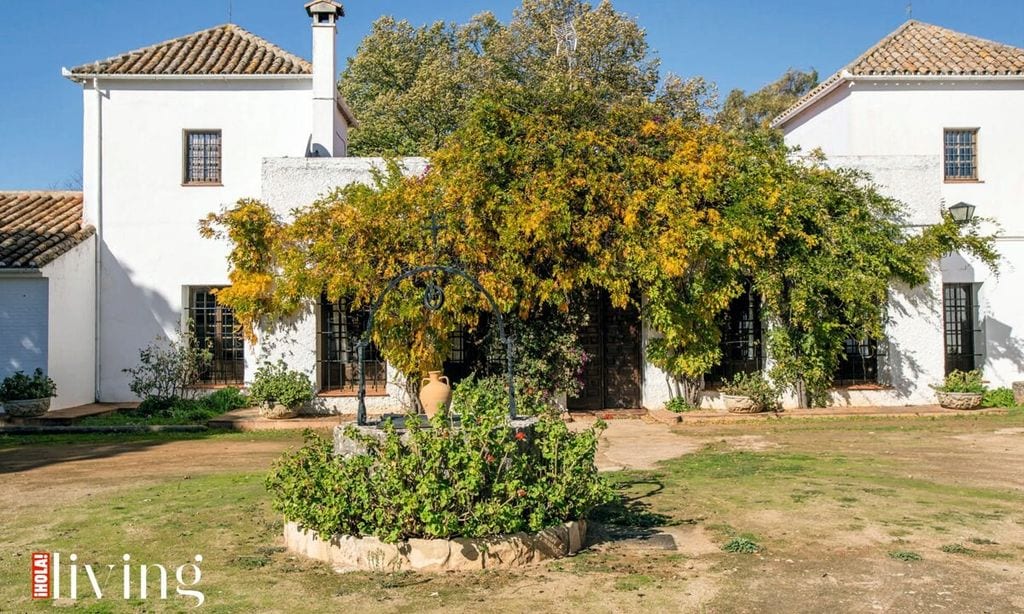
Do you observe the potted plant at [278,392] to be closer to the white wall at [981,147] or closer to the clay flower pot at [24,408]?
the clay flower pot at [24,408]

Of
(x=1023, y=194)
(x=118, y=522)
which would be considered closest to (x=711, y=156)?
(x=1023, y=194)

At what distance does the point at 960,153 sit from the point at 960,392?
6.23m

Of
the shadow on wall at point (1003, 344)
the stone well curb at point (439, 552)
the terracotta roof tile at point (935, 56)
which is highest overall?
the terracotta roof tile at point (935, 56)

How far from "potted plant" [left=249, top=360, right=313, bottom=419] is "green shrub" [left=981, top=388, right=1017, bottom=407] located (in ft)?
42.4

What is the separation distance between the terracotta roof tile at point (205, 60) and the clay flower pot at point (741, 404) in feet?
35.4

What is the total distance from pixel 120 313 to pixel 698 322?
11612 millimetres

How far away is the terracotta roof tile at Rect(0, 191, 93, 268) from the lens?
16.1m

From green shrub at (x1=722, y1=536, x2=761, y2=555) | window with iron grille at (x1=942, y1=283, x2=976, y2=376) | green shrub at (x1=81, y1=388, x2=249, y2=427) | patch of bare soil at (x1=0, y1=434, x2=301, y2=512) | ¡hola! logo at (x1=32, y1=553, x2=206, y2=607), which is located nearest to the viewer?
¡hola! logo at (x1=32, y1=553, x2=206, y2=607)

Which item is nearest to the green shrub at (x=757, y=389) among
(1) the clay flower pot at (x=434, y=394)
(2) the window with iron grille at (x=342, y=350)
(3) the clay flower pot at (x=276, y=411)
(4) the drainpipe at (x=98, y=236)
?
(2) the window with iron grille at (x=342, y=350)

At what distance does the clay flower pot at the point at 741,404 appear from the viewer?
1559 centimetres

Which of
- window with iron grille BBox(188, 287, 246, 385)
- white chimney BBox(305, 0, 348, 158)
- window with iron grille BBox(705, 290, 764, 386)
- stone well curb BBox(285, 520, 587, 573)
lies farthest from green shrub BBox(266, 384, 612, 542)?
white chimney BBox(305, 0, 348, 158)

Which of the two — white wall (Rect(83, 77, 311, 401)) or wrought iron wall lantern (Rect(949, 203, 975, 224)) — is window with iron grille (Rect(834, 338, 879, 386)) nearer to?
wrought iron wall lantern (Rect(949, 203, 975, 224))

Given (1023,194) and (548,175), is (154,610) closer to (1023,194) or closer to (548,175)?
(548,175)

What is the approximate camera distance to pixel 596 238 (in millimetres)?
14844
